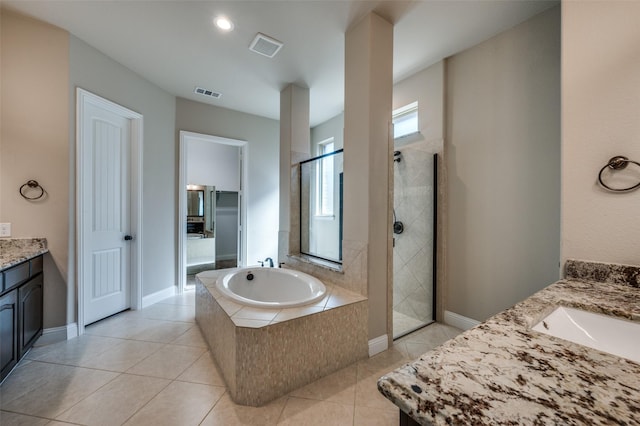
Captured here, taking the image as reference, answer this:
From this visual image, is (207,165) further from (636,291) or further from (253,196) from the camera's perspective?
(636,291)

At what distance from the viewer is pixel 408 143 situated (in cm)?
288

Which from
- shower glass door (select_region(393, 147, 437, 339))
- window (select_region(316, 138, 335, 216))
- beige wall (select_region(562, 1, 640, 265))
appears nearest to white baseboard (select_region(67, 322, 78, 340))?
window (select_region(316, 138, 335, 216))

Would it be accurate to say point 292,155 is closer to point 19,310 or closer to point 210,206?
point 210,206

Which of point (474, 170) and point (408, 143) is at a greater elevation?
point (408, 143)

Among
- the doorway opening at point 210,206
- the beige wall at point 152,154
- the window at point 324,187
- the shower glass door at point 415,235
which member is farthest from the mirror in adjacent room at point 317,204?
the beige wall at point 152,154

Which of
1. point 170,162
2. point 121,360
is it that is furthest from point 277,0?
point 121,360

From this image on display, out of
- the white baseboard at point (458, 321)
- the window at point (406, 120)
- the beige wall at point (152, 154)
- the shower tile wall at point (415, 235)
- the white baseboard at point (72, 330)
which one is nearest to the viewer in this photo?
the white baseboard at point (72, 330)

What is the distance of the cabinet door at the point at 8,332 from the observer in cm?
154

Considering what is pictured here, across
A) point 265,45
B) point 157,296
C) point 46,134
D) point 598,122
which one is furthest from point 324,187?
point 46,134

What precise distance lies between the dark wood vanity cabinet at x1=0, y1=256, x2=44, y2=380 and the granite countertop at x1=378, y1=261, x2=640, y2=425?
241 cm

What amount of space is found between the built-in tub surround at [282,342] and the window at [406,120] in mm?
2047

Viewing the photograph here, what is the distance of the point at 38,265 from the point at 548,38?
4.49 m

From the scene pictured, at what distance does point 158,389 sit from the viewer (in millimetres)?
1655

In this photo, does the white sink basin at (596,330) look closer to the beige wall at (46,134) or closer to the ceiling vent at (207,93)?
the beige wall at (46,134)
